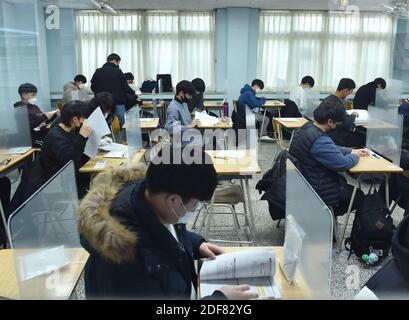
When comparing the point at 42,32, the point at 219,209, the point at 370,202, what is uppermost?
the point at 42,32

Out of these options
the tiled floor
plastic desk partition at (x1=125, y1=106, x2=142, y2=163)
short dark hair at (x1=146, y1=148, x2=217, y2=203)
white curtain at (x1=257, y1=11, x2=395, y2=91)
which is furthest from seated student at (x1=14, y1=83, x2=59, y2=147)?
white curtain at (x1=257, y1=11, x2=395, y2=91)

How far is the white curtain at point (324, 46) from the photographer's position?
8250 mm

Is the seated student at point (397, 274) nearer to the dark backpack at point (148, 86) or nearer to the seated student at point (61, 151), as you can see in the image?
the seated student at point (61, 151)

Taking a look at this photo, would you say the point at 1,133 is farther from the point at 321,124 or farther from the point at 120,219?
the point at 120,219

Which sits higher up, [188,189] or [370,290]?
[188,189]

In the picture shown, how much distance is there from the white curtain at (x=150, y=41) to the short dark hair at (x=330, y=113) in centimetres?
591

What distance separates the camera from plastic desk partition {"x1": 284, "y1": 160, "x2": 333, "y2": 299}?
1329 mm

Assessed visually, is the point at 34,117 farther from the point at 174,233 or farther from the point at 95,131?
the point at 174,233

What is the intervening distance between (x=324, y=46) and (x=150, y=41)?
3.53 meters

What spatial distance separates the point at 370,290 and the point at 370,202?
5.96 feet

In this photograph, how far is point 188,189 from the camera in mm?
1139

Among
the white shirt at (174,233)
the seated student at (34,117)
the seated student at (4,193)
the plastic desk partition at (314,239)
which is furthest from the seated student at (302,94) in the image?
the white shirt at (174,233)

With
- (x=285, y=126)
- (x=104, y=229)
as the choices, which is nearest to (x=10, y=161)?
(x=104, y=229)
